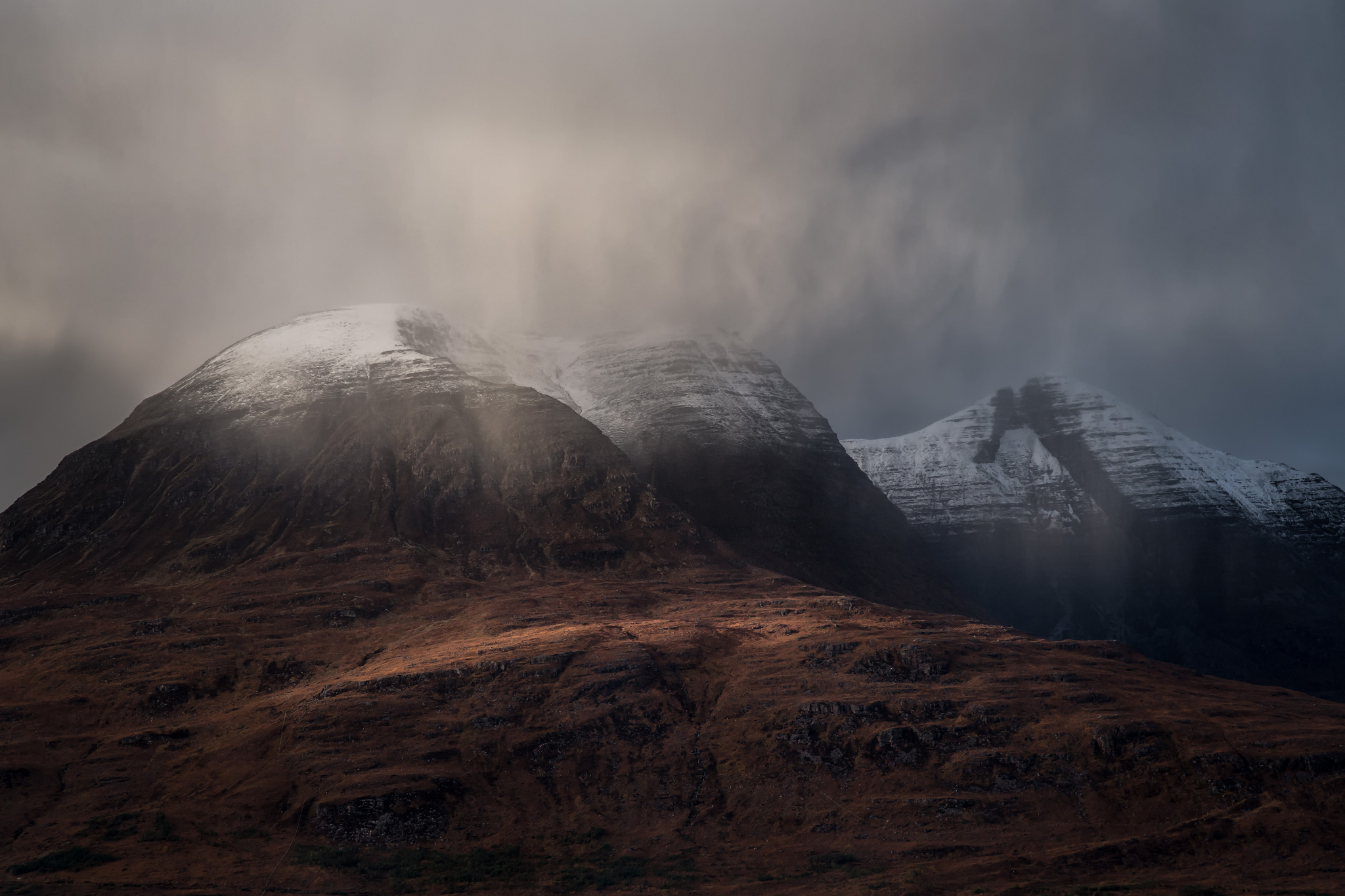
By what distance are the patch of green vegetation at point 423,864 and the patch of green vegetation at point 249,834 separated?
4.09m

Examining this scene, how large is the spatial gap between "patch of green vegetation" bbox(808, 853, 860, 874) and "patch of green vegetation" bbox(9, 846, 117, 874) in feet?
171

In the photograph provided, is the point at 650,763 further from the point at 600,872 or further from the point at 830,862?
the point at 830,862

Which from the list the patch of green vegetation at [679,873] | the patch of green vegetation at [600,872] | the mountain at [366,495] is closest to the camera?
the patch of green vegetation at [679,873]

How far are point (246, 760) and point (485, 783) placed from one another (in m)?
22.4

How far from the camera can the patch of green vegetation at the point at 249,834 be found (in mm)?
77750

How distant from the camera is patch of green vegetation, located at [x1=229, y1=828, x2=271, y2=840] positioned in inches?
3061

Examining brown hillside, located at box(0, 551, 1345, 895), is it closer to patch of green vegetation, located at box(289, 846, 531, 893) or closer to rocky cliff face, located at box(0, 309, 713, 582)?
patch of green vegetation, located at box(289, 846, 531, 893)

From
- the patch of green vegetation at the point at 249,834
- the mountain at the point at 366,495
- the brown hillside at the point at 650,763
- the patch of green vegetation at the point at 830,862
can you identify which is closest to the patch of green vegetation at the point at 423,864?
the brown hillside at the point at 650,763

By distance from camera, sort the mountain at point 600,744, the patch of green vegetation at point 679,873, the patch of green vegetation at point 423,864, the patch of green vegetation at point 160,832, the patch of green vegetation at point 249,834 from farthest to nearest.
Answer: the patch of green vegetation at point 249,834 → the patch of green vegetation at point 160,832 → the mountain at point 600,744 → the patch of green vegetation at point 423,864 → the patch of green vegetation at point 679,873

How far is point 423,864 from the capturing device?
74.4 meters

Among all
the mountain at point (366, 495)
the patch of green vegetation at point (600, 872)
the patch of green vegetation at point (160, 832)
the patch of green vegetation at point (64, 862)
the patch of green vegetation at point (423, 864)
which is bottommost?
the patch of green vegetation at point (600, 872)

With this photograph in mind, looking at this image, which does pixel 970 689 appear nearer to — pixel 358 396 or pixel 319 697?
pixel 319 697

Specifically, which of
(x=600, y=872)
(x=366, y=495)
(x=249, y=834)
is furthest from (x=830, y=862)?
(x=366, y=495)

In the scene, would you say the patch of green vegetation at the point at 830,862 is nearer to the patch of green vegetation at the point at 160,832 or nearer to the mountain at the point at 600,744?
the mountain at the point at 600,744
